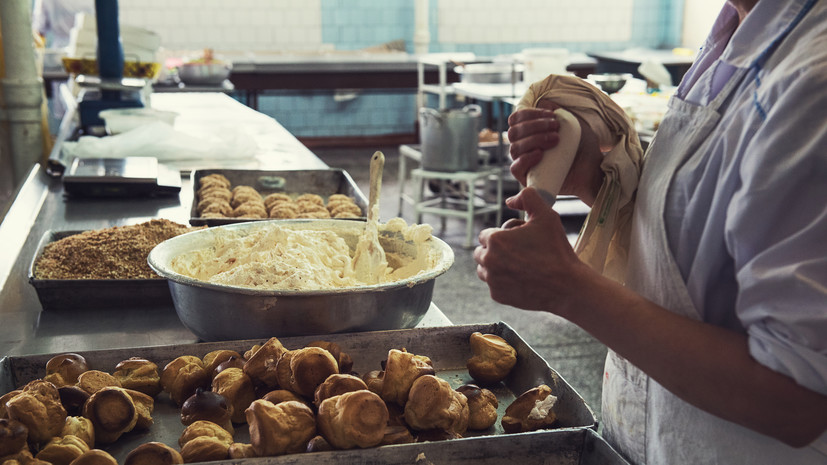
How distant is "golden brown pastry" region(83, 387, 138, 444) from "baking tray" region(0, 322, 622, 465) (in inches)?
1.1

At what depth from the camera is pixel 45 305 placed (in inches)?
65.2

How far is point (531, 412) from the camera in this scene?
3.65 feet

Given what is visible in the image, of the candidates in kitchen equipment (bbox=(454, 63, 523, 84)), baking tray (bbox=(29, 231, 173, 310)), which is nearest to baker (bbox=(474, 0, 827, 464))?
baking tray (bbox=(29, 231, 173, 310))

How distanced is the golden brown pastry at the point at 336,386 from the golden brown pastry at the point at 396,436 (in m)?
0.08

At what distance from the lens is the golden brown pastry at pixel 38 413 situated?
103 cm

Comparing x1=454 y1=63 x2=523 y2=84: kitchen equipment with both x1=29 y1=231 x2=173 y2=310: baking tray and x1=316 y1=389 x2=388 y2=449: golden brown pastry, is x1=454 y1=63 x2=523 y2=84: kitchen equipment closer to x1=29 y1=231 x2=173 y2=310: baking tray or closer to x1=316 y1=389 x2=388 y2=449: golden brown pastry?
x1=29 y1=231 x2=173 y2=310: baking tray

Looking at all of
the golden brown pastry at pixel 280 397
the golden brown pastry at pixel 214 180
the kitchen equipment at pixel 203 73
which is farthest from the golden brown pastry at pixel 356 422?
the kitchen equipment at pixel 203 73

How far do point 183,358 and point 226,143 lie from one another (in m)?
2.12

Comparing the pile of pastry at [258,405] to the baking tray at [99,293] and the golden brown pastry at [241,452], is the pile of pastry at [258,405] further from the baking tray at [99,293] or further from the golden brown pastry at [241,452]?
the baking tray at [99,293]

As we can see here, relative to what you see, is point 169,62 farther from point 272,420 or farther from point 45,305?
point 272,420

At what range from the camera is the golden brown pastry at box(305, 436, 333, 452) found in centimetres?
99

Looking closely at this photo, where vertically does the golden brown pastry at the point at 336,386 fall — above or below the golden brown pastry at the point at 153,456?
above

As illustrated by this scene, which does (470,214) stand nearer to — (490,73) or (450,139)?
(450,139)

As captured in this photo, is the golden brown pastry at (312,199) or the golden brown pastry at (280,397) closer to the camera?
the golden brown pastry at (280,397)
